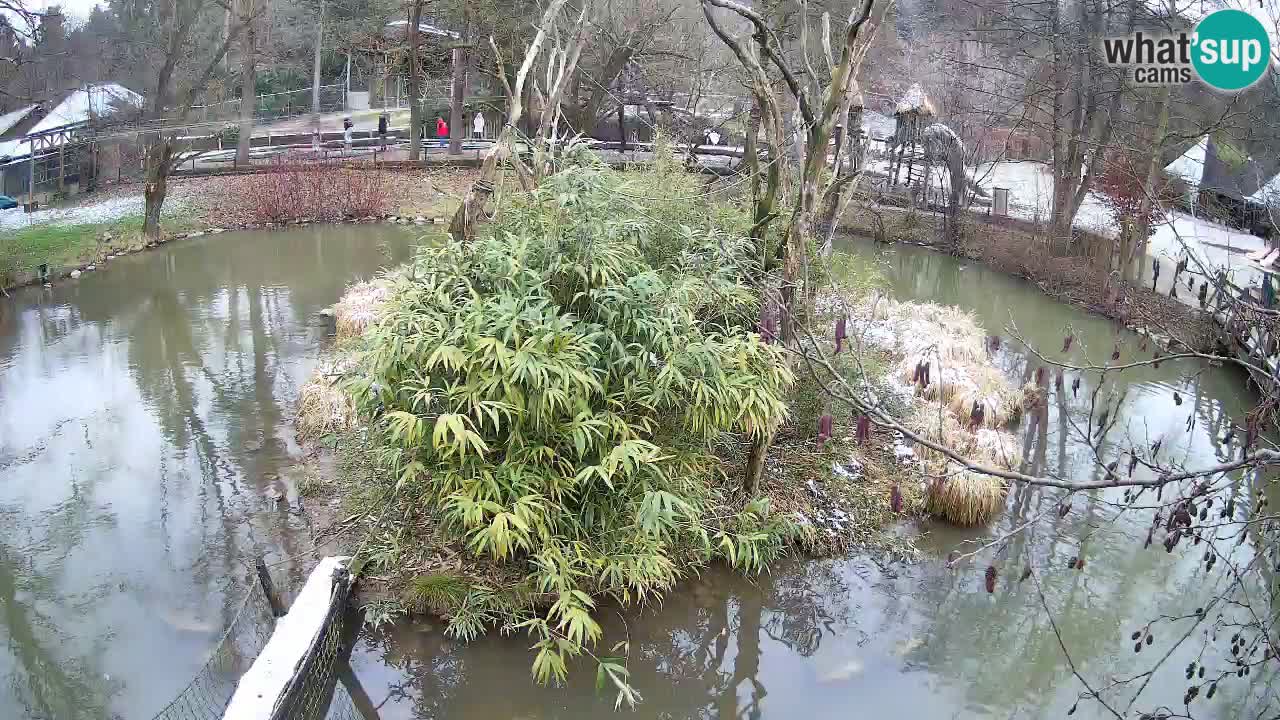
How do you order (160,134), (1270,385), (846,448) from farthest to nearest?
1. (160,134)
2. (846,448)
3. (1270,385)

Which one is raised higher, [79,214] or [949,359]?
[79,214]

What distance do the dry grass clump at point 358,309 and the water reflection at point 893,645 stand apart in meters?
4.88

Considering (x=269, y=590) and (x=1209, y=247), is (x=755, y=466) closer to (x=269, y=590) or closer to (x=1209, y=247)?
(x=269, y=590)

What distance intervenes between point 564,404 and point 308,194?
1271 centimetres

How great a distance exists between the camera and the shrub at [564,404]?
481cm

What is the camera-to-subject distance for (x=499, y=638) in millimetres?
5195

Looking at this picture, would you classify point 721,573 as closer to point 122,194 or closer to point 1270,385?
point 1270,385

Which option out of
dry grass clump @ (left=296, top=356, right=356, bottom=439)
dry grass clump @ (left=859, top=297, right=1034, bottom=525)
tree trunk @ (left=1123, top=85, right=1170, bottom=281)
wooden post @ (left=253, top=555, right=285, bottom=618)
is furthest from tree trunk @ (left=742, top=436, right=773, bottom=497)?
tree trunk @ (left=1123, top=85, right=1170, bottom=281)

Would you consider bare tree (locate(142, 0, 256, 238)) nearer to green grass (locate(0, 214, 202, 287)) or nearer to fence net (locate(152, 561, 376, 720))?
green grass (locate(0, 214, 202, 287))

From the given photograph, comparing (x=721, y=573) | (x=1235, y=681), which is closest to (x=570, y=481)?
(x=721, y=573)

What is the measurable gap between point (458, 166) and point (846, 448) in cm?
1359

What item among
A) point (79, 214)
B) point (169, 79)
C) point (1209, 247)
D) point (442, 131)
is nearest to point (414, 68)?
point (442, 131)

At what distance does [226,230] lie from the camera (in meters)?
15.2

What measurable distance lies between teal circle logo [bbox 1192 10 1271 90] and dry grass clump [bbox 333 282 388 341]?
7465 mm
